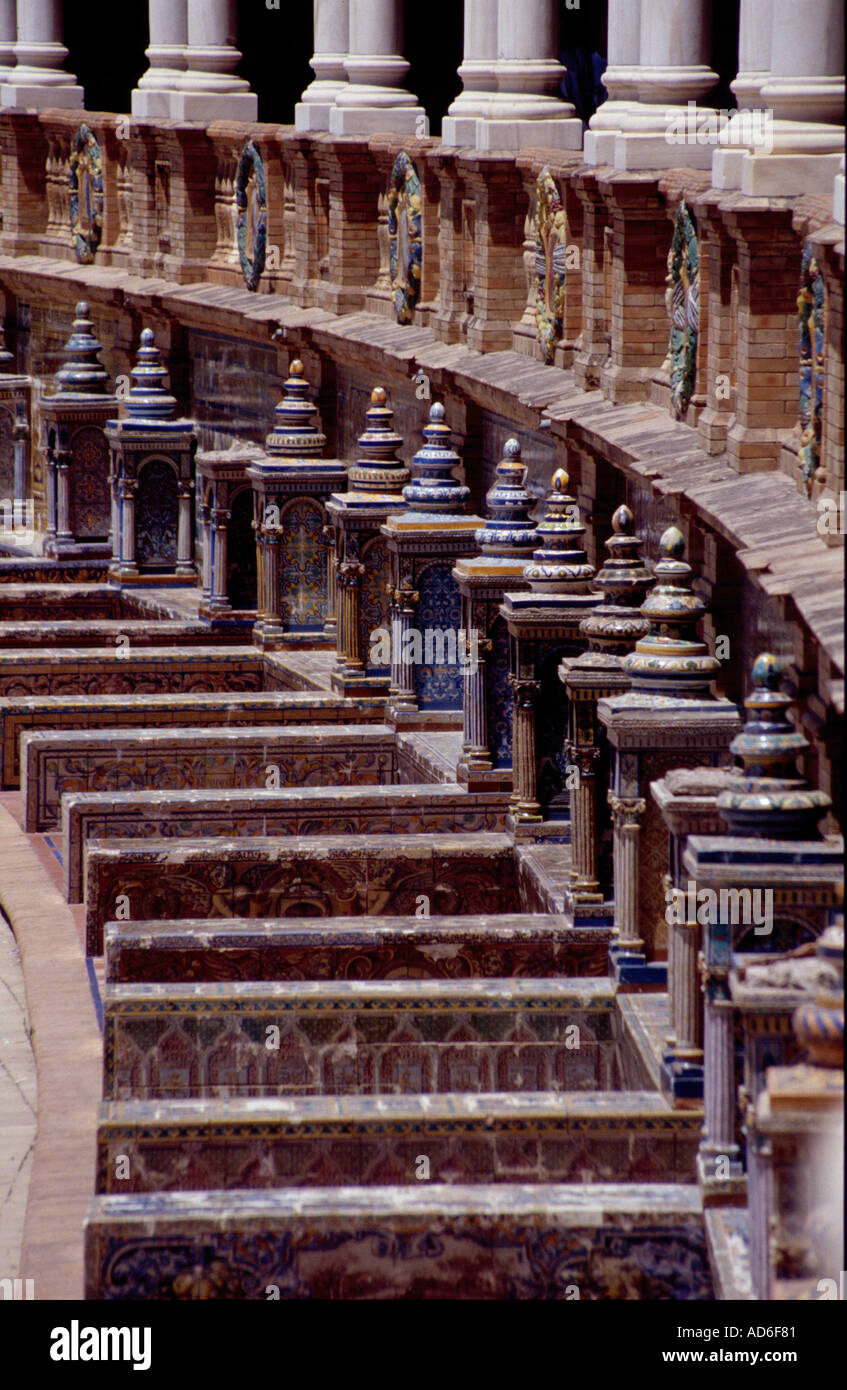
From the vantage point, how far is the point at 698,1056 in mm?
9078

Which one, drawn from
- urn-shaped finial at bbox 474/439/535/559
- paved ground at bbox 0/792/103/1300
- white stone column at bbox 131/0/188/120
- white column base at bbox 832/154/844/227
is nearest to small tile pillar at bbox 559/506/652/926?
white column base at bbox 832/154/844/227

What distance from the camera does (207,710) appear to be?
15297 mm

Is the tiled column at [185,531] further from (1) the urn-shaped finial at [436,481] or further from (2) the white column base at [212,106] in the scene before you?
(1) the urn-shaped finial at [436,481]

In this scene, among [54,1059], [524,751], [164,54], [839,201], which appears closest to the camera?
[839,201]

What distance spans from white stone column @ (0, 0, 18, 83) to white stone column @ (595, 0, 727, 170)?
14.1 meters

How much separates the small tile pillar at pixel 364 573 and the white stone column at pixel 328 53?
5.48 metres

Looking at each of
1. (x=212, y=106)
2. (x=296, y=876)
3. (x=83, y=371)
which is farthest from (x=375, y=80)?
(x=296, y=876)

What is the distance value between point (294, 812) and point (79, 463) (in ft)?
29.9

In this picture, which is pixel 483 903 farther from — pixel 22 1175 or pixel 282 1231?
pixel 282 1231

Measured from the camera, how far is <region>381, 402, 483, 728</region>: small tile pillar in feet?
47.8

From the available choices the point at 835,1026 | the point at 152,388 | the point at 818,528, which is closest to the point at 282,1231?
the point at 835,1026

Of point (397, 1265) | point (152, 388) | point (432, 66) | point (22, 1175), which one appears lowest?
point (22, 1175)

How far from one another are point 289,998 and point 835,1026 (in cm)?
451

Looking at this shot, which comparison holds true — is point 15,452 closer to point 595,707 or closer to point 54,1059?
point 54,1059
